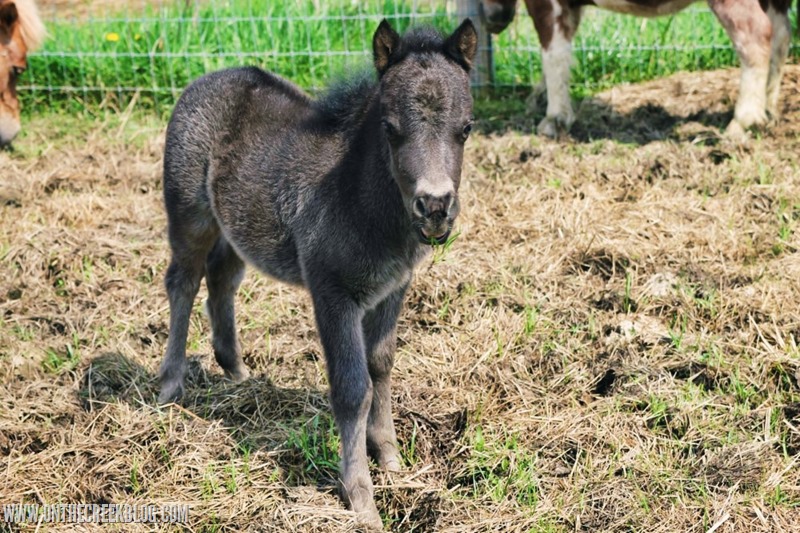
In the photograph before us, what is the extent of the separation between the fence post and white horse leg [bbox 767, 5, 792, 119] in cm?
226

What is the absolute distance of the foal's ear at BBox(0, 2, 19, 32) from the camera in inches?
315

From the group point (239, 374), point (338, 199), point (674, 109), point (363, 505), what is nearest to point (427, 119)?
point (338, 199)

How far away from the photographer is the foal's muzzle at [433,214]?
133 inches

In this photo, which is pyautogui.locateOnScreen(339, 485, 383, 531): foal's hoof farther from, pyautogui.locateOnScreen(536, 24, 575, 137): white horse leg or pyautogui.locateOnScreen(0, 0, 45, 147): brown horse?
pyautogui.locateOnScreen(0, 0, 45, 147): brown horse

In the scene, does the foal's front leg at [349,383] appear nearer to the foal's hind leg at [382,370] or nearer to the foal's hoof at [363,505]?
the foal's hoof at [363,505]

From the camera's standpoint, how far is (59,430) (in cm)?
425

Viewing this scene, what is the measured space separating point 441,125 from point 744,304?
216 cm

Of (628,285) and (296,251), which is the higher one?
(296,251)

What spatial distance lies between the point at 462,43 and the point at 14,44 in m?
5.59

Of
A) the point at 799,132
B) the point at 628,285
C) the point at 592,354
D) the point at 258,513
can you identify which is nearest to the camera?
the point at 258,513

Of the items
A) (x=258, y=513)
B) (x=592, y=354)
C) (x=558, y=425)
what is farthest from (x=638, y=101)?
(x=258, y=513)

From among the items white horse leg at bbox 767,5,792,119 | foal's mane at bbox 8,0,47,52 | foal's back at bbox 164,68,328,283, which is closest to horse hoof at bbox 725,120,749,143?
white horse leg at bbox 767,5,792,119

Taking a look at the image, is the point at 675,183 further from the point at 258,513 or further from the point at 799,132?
the point at 258,513

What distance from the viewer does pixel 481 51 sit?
8.58 meters
